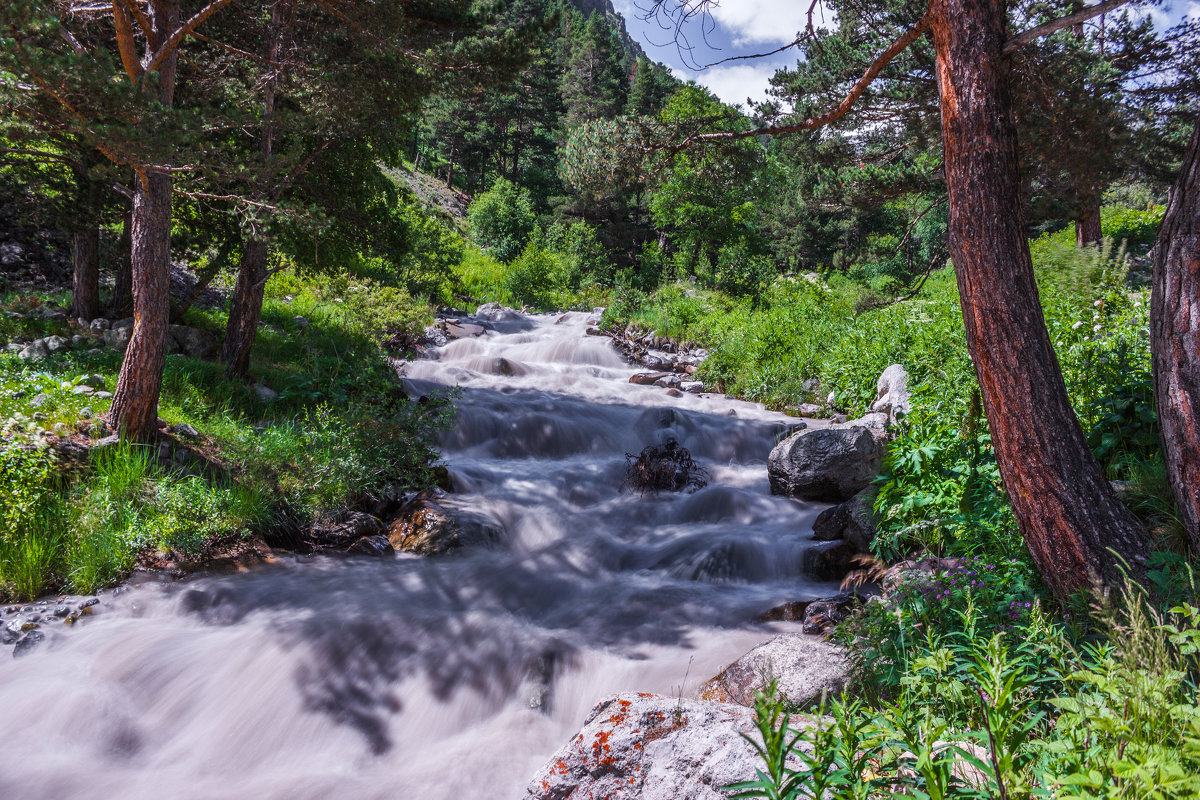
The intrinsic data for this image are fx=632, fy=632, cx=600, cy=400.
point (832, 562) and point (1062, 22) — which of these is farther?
point (832, 562)

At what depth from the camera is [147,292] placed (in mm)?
6250

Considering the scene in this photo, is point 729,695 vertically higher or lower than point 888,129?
lower

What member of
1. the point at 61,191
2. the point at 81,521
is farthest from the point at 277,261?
the point at 81,521

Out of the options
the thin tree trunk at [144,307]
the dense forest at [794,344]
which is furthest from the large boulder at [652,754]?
the thin tree trunk at [144,307]

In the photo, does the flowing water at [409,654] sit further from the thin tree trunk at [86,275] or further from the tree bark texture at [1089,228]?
the tree bark texture at [1089,228]

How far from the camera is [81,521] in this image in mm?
5312

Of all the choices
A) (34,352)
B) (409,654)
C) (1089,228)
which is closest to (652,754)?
(409,654)

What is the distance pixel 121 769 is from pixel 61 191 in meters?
7.71

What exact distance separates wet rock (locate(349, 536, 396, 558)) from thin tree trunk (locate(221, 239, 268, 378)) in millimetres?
4047

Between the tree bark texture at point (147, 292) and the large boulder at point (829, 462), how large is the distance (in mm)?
7115

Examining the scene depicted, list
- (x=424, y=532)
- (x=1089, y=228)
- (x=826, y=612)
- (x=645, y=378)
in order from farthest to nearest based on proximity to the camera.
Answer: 1. (x=1089, y=228)
2. (x=645, y=378)
3. (x=424, y=532)
4. (x=826, y=612)

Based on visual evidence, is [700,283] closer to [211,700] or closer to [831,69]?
[831,69]

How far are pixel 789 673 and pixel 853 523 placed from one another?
10.2 ft

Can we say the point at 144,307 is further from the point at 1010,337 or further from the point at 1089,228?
the point at 1089,228
